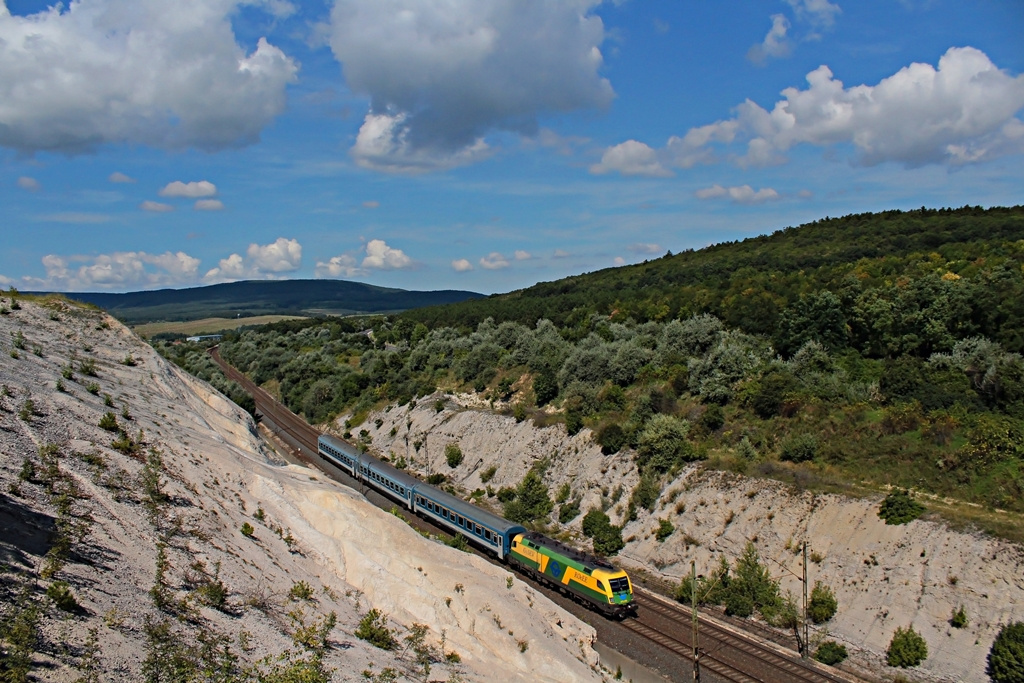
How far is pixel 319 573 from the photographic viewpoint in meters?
16.1

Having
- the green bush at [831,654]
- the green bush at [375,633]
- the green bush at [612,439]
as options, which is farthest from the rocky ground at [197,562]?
the green bush at [612,439]

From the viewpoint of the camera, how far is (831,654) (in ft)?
83.5

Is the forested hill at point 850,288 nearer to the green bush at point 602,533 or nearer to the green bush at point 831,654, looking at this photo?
the green bush at point 602,533

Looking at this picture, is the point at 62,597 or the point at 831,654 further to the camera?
the point at 831,654

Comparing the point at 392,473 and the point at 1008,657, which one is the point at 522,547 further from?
the point at 1008,657

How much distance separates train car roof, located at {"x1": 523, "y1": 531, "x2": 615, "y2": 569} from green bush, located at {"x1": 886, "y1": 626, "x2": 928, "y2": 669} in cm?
1101

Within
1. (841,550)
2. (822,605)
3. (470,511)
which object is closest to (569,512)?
(470,511)

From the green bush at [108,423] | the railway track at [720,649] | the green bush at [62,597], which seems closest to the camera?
the green bush at [62,597]

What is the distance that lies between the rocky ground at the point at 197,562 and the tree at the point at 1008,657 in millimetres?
13741

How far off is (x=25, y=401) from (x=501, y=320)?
7421 cm

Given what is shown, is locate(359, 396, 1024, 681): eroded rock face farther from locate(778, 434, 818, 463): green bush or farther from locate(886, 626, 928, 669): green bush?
locate(778, 434, 818, 463): green bush

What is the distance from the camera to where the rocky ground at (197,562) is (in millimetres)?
10398

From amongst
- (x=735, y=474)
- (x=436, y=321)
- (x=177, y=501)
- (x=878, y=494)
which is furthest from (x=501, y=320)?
(x=177, y=501)

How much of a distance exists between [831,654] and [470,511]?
1910 cm
